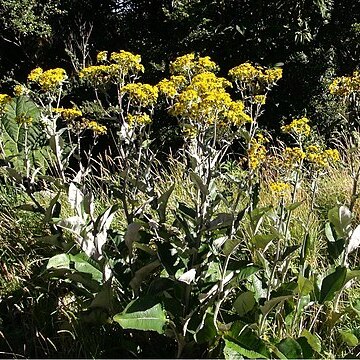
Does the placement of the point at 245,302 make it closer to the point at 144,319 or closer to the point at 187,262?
the point at 187,262

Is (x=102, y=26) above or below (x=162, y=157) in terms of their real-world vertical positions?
above

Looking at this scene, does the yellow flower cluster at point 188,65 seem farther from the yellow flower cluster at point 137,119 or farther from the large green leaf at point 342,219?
the large green leaf at point 342,219

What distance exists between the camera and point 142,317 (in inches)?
86.0

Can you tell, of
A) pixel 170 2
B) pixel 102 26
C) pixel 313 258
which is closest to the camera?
pixel 313 258

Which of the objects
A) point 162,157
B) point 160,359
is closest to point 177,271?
point 160,359

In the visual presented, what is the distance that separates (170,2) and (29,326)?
824cm

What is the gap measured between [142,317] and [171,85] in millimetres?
977

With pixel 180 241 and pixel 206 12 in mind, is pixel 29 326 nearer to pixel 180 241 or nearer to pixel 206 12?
pixel 180 241

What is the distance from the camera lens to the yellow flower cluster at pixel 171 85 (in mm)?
2471

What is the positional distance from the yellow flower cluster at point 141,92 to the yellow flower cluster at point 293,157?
0.61 m

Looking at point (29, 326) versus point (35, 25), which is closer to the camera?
point (29, 326)

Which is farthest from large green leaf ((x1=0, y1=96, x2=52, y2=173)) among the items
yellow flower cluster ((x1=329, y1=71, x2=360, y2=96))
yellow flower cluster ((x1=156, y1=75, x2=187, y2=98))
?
yellow flower cluster ((x1=329, y1=71, x2=360, y2=96))

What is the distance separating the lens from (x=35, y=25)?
9.48 m

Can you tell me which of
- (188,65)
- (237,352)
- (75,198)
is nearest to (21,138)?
(75,198)
